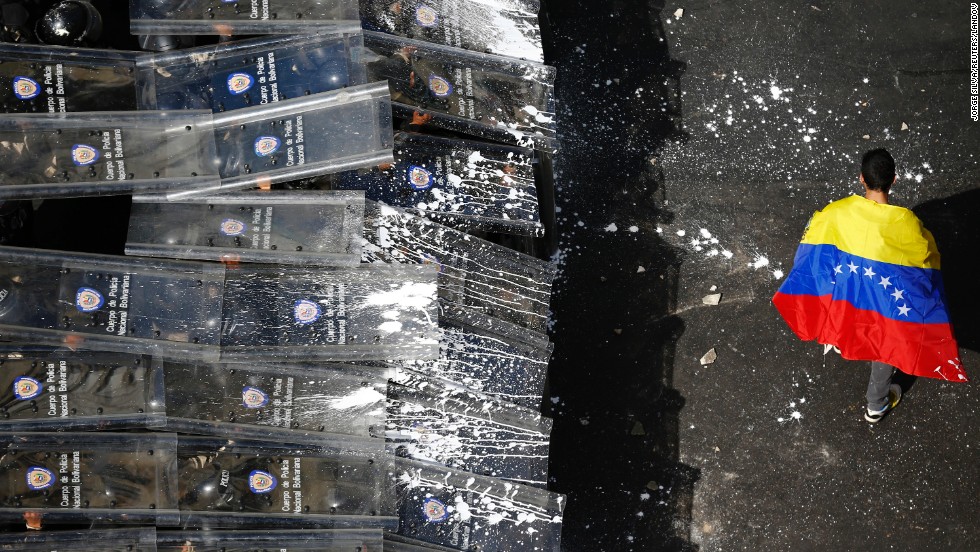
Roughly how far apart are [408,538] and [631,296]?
1.80m

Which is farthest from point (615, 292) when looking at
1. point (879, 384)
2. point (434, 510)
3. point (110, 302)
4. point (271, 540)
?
point (110, 302)

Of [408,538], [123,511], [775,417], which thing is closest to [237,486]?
[123,511]

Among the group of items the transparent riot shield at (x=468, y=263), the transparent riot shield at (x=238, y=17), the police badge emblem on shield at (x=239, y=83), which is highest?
the transparent riot shield at (x=238, y=17)

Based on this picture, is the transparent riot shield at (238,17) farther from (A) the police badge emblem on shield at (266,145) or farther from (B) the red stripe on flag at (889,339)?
(B) the red stripe on flag at (889,339)

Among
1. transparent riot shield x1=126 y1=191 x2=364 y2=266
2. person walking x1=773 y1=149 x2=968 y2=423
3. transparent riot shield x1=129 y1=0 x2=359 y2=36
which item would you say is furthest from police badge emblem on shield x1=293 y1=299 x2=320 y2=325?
person walking x1=773 y1=149 x2=968 y2=423

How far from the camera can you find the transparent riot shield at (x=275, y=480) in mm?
4047

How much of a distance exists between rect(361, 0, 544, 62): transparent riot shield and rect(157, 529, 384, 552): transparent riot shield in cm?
243

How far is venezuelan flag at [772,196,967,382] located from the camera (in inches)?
174

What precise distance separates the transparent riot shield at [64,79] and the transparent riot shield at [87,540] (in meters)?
1.87

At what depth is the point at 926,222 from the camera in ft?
17.2

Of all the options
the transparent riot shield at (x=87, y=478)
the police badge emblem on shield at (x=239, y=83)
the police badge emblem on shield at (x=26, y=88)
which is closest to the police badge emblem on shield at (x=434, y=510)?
the transparent riot shield at (x=87, y=478)

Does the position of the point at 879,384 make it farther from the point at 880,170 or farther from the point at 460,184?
the point at 460,184

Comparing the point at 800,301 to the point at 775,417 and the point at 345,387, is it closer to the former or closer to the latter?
the point at 775,417

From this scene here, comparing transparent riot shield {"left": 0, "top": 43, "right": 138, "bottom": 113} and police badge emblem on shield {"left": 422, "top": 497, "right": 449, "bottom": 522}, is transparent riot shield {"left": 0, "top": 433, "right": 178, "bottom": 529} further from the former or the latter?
transparent riot shield {"left": 0, "top": 43, "right": 138, "bottom": 113}
